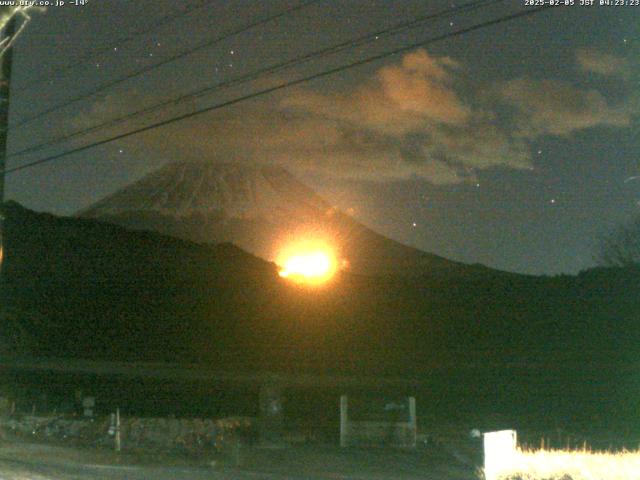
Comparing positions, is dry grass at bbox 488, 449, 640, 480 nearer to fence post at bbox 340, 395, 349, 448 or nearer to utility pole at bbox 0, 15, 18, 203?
fence post at bbox 340, 395, 349, 448

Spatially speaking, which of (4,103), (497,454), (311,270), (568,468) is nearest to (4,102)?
(4,103)

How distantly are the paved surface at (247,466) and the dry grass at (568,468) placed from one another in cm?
99

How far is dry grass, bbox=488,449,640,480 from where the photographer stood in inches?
531

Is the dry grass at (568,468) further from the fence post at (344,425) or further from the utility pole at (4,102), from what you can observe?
the utility pole at (4,102)

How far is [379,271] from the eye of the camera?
79.4 metres

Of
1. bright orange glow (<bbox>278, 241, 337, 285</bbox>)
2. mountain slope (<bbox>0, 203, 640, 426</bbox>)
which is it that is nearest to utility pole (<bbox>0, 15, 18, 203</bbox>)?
mountain slope (<bbox>0, 203, 640, 426</bbox>)

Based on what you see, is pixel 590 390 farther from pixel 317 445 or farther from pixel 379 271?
pixel 379 271

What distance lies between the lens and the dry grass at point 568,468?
13.5 meters

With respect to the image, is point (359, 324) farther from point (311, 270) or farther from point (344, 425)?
point (344, 425)

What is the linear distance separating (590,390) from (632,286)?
51.6ft

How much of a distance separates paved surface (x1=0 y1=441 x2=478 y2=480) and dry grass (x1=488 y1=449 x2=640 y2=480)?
3.24 feet

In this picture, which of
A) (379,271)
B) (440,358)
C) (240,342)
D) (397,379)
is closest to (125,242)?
(379,271)

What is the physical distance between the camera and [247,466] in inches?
662

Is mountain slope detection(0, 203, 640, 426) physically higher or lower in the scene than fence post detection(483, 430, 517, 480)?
higher
